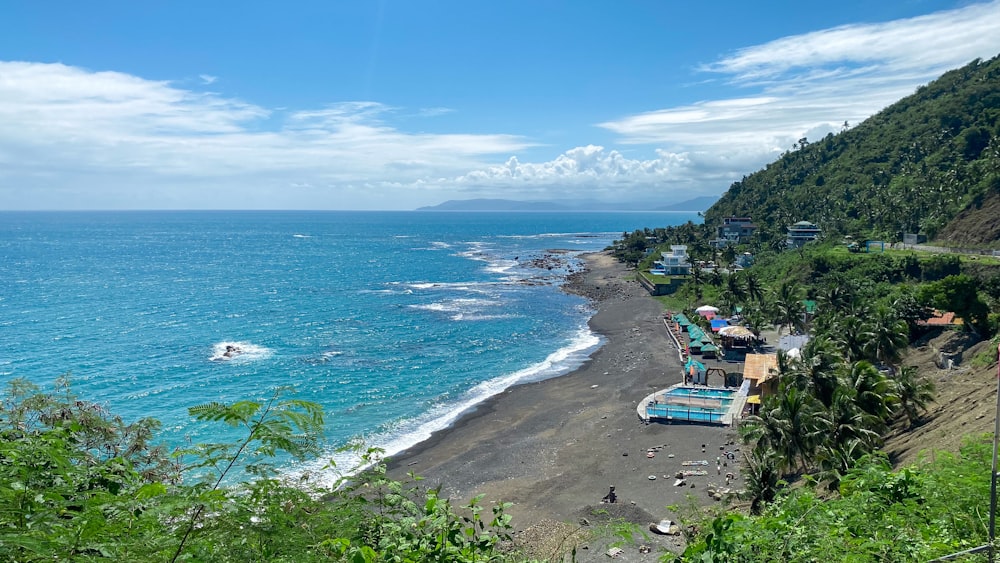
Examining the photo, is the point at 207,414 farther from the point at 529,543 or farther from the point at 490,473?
the point at 490,473

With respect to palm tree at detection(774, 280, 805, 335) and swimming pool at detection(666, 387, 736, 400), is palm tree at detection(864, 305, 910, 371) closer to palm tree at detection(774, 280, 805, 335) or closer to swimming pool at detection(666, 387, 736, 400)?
swimming pool at detection(666, 387, 736, 400)

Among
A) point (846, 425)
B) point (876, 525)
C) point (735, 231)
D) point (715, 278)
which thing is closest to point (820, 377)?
point (846, 425)

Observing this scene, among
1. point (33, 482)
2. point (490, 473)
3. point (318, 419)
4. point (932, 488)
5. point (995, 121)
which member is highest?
point (995, 121)

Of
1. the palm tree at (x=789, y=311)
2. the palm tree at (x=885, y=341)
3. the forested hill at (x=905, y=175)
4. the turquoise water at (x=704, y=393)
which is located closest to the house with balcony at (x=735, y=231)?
the forested hill at (x=905, y=175)

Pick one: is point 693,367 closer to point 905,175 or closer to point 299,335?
point 299,335

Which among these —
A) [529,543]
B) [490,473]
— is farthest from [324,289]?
[529,543]
